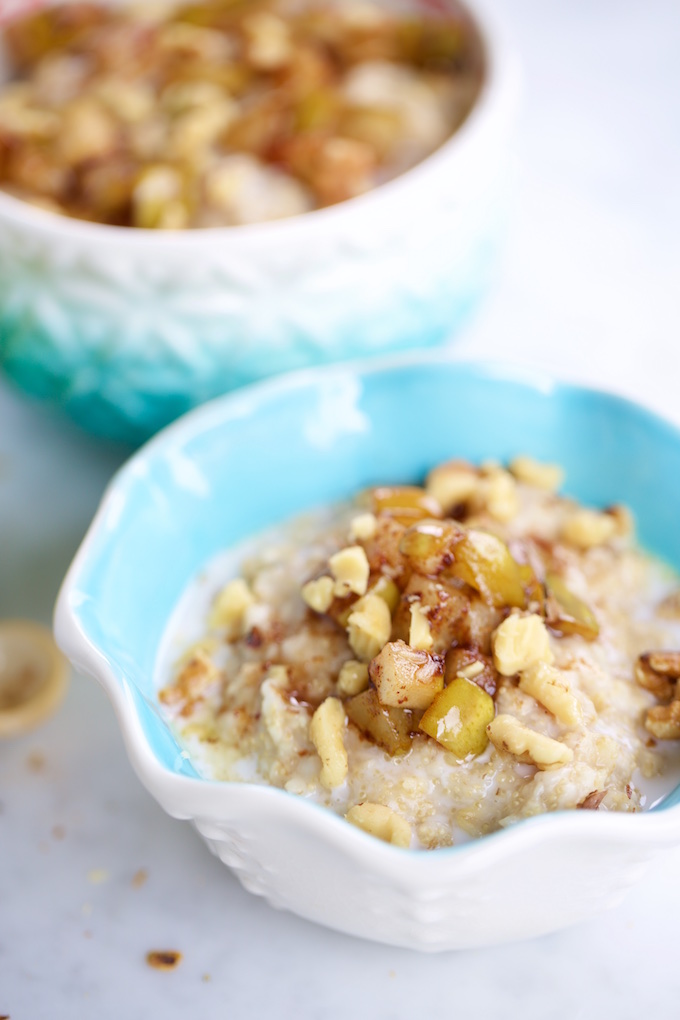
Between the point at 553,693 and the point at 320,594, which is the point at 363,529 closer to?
the point at 320,594

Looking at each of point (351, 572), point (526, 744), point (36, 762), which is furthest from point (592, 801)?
point (36, 762)

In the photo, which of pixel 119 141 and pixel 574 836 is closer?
pixel 574 836

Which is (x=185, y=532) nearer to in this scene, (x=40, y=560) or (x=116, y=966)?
(x=40, y=560)

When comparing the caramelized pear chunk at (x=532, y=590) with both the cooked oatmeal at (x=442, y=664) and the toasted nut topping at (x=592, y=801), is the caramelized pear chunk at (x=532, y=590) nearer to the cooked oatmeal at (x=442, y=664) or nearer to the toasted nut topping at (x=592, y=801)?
the cooked oatmeal at (x=442, y=664)

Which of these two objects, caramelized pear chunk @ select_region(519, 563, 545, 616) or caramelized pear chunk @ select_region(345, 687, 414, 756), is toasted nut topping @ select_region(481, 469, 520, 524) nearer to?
caramelized pear chunk @ select_region(519, 563, 545, 616)

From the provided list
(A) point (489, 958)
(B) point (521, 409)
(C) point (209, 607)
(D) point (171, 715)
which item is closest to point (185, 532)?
(C) point (209, 607)
